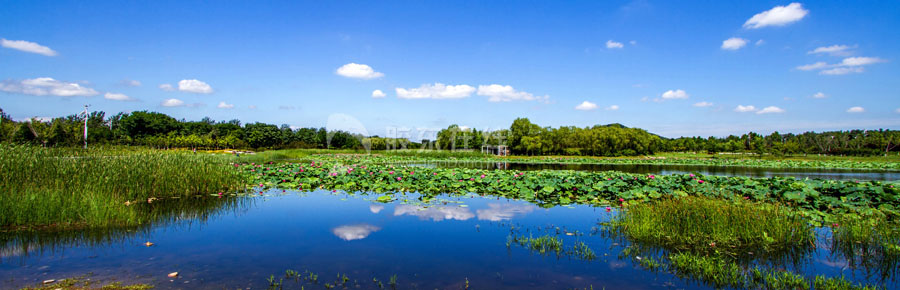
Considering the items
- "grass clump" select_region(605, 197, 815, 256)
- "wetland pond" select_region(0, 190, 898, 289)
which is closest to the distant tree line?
"wetland pond" select_region(0, 190, 898, 289)

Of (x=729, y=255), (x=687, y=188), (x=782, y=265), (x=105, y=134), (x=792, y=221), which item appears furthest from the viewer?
(x=105, y=134)

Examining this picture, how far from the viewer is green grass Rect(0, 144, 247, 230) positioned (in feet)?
25.3

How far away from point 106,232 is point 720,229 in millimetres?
10638

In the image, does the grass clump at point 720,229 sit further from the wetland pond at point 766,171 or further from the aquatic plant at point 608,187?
the wetland pond at point 766,171

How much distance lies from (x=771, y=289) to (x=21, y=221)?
11683mm

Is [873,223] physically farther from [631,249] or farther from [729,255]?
[631,249]

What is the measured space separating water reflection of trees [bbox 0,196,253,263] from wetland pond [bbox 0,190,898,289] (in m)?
0.03

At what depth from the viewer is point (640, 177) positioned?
13.1 m

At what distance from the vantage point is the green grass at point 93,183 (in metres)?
7.73

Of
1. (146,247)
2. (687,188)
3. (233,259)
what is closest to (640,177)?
(687,188)

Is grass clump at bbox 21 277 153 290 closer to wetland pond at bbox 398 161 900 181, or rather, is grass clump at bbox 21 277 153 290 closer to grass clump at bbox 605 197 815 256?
grass clump at bbox 605 197 815 256

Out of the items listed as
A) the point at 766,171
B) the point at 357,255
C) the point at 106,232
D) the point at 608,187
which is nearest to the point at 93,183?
the point at 106,232

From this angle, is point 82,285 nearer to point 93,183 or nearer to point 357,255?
point 357,255

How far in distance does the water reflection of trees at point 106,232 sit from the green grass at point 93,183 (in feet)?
0.87
